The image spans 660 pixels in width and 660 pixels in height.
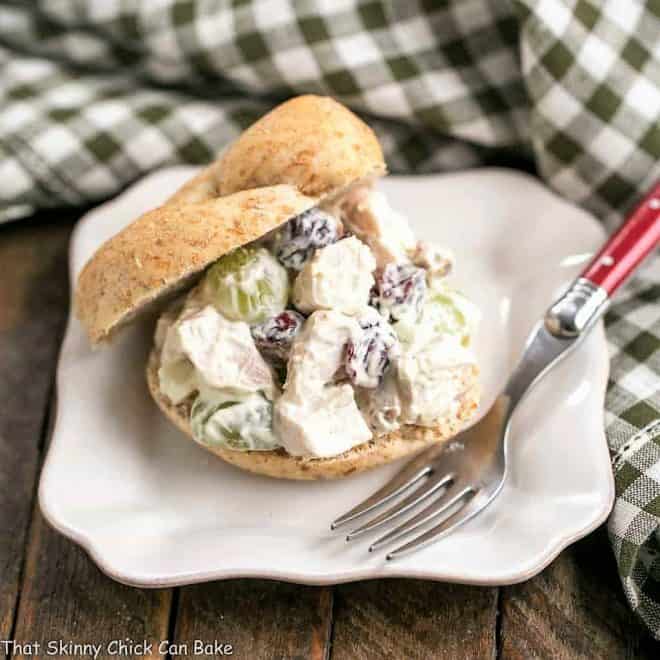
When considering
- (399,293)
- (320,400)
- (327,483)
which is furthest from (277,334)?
(327,483)

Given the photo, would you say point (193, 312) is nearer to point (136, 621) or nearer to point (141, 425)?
point (141, 425)

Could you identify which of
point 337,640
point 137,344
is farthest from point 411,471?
point 137,344

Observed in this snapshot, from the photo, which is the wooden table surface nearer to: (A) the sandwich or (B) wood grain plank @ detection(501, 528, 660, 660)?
(B) wood grain plank @ detection(501, 528, 660, 660)

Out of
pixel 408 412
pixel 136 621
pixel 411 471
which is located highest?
pixel 408 412

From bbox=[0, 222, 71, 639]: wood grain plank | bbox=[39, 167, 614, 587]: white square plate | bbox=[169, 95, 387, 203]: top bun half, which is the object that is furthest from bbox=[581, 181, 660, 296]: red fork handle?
bbox=[0, 222, 71, 639]: wood grain plank

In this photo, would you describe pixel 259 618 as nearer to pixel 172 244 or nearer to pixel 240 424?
pixel 240 424
